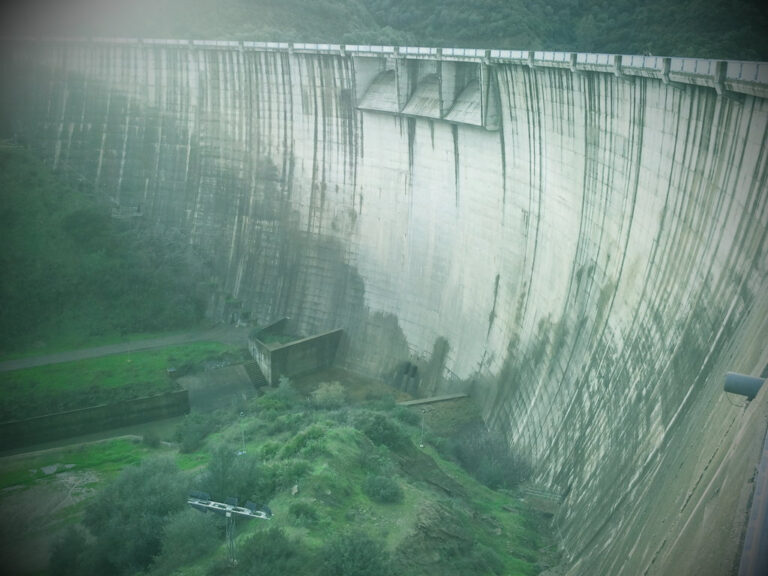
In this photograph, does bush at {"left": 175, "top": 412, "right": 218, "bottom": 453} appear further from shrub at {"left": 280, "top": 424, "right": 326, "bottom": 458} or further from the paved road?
shrub at {"left": 280, "top": 424, "right": 326, "bottom": 458}

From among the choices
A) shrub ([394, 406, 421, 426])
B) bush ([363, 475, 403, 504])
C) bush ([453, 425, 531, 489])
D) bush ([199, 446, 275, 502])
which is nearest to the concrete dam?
bush ([453, 425, 531, 489])

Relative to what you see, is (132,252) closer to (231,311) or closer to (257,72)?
(231,311)

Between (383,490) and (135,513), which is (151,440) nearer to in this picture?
(135,513)

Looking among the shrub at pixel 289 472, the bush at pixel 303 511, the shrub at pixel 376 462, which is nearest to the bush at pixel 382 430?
the shrub at pixel 376 462

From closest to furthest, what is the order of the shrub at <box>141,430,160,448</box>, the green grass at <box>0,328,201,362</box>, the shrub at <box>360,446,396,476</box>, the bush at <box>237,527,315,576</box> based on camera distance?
the bush at <box>237,527,315,576</box> → the shrub at <box>360,446,396,476</box> → the shrub at <box>141,430,160,448</box> → the green grass at <box>0,328,201,362</box>

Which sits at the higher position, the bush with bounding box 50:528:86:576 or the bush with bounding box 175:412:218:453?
the bush with bounding box 175:412:218:453

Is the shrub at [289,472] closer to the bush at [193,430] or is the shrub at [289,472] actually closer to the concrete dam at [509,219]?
the concrete dam at [509,219]

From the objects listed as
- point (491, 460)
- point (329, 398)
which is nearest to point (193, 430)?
point (329, 398)
